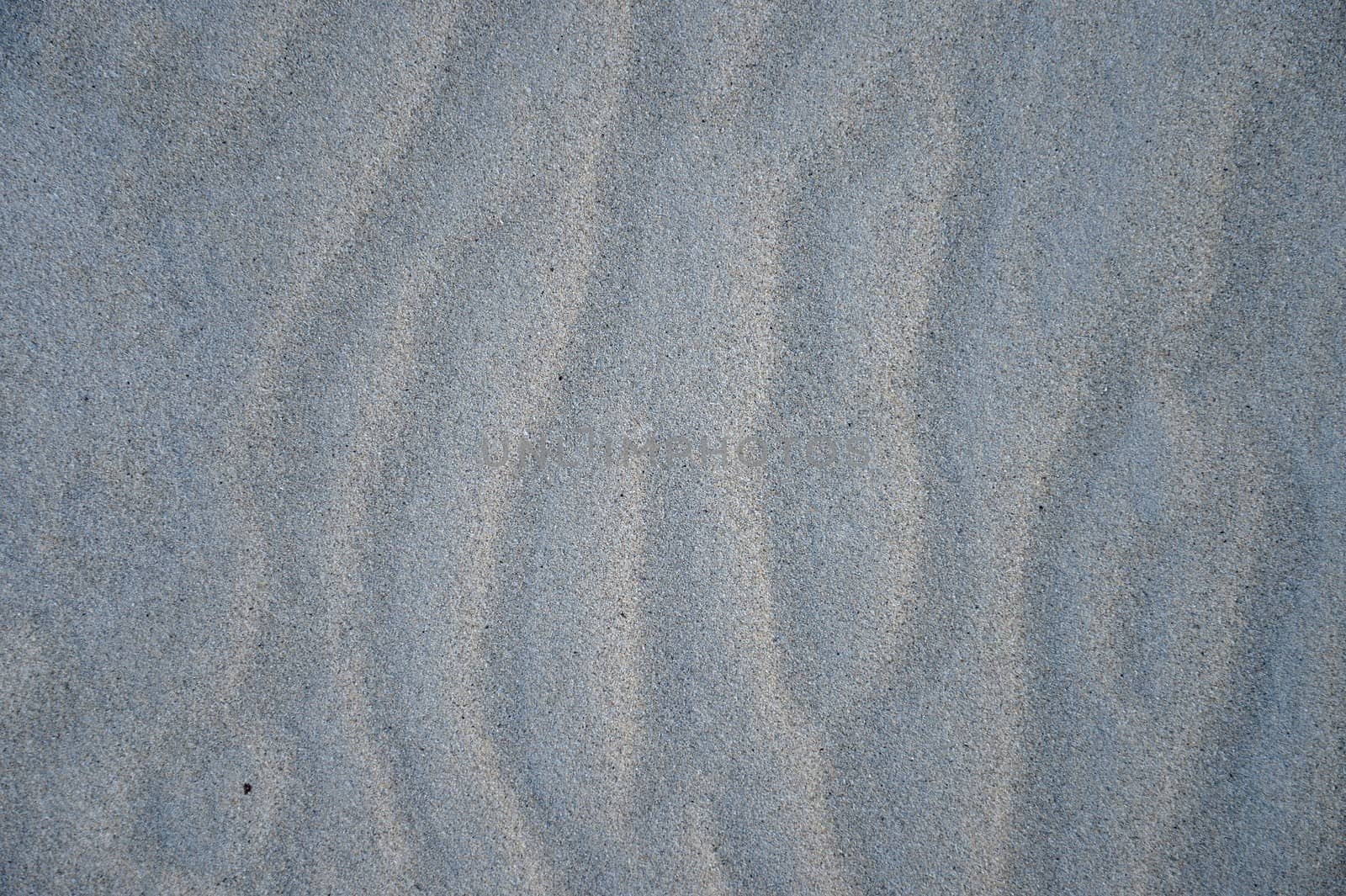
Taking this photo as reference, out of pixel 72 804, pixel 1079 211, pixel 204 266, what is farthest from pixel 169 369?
pixel 1079 211

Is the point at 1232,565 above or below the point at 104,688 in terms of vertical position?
above

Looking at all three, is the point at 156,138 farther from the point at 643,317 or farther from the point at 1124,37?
the point at 1124,37

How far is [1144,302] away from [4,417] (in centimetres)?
94

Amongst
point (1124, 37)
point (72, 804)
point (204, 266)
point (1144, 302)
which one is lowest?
point (72, 804)

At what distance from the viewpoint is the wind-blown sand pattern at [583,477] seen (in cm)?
64

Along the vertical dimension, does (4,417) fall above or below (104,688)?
above

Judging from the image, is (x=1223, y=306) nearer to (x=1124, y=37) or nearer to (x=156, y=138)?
(x=1124, y=37)

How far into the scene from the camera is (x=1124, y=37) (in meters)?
0.63

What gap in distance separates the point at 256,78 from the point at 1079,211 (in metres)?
0.69

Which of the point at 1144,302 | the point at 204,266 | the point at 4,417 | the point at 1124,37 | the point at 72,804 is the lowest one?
the point at 72,804

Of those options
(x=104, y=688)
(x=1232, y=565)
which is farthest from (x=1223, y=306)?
(x=104, y=688)

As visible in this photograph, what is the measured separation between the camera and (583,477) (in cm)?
65

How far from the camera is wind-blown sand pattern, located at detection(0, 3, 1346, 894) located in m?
0.64

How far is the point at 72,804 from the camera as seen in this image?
645 mm
